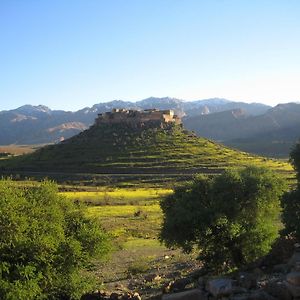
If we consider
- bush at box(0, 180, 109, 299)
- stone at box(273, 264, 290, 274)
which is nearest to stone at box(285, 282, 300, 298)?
stone at box(273, 264, 290, 274)

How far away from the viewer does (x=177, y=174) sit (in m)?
124

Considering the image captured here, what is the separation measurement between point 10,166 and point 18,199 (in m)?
114

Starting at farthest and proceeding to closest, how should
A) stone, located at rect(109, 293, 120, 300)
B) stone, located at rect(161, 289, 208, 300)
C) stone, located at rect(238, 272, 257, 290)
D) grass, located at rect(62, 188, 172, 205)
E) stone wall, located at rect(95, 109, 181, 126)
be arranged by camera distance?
stone wall, located at rect(95, 109, 181, 126) < grass, located at rect(62, 188, 172, 205) < stone, located at rect(109, 293, 120, 300) < stone, located at rect(161, 289, 208, 300) < stone, located at rect(238, 272, 257, 290)

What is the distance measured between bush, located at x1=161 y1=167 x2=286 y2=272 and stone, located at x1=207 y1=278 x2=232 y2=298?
11.1 m

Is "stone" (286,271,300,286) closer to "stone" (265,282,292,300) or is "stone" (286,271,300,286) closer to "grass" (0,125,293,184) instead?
"stone" (265,282,292,300)

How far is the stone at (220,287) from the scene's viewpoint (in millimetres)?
25011

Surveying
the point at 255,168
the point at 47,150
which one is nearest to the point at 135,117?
the point at 47,150

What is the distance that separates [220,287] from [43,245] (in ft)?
42.3

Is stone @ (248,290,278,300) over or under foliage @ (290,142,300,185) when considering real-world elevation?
under

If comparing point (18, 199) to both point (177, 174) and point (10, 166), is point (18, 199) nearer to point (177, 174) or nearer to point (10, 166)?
point (177, 174)

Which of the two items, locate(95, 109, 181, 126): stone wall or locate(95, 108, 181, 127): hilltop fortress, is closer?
locate(95, 108, 181, 127): hilltop fortress

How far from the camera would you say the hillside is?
433ft

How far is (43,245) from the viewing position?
1272 inches

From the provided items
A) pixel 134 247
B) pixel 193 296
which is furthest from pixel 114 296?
pixel 134 247
